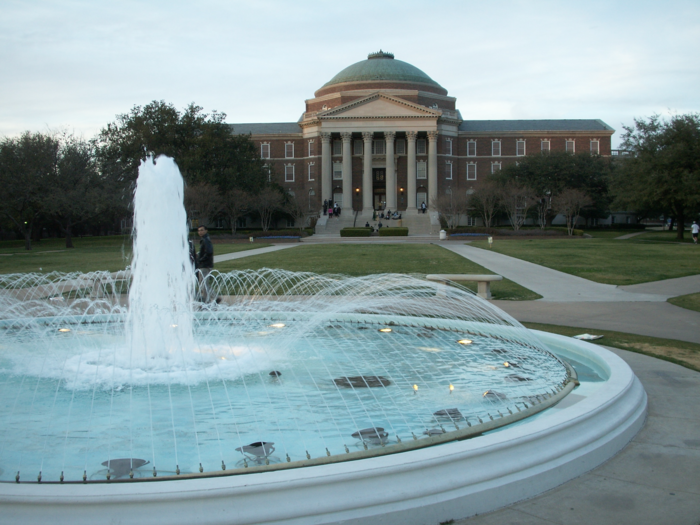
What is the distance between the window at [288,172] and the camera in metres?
93.1

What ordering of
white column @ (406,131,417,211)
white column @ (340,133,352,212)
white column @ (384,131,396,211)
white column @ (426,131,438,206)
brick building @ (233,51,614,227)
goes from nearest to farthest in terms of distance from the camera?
1. white column @ (384,131,396,211)
2. white column @ (340,133,352,212)
3. brick building @ (233,51,614,227)
4. white column @ (406,131,417,211)
5. white column @ (426,131,438,206)

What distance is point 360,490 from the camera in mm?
4219

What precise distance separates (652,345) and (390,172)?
74.7m

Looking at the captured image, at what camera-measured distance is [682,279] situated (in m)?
21.0

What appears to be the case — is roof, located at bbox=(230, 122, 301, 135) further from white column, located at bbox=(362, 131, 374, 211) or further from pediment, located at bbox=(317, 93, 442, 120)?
white column, located at bbox=(362, 131, 374, 211)

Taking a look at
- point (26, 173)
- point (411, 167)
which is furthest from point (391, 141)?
point (26, 173)

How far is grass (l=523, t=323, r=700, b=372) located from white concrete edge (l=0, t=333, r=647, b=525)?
16.0 ft

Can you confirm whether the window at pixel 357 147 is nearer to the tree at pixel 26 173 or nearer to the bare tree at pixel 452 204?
the bare tree at pixel 452 204

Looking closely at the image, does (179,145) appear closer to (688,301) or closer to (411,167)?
(411,167)

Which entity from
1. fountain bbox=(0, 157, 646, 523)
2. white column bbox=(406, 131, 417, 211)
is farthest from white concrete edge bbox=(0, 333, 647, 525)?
white column bbox=(406, 131, 417, 211)

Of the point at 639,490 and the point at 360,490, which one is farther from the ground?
the point at 360,490

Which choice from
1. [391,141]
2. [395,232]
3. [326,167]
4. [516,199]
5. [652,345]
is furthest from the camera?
[326,167]

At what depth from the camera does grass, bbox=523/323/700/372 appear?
9.16 metres

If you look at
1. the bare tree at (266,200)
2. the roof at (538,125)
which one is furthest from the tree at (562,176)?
the bare tree at (266,200)
